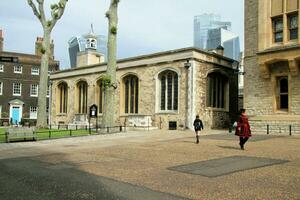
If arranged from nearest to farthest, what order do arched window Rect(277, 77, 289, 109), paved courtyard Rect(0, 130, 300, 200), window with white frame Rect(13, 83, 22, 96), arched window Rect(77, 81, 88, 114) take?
1. paved courtyard Rect(0, 130, 300, 200)
2. arched window Rect(277, 77, 289, 109)
3. arched window Rect(77, 81, 88, 114)
4. window with white frame Rect(13, 83, 22, 96)

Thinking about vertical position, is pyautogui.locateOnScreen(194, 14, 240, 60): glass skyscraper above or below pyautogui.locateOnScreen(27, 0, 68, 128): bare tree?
above

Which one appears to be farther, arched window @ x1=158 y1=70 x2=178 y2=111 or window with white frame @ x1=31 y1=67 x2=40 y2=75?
window with white frame @ x1=31 y1=67 x2=40 y2=75

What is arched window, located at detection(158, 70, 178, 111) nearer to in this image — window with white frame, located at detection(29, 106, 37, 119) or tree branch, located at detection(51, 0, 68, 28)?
tree branch, located at detection(51, 0, 68, 28)

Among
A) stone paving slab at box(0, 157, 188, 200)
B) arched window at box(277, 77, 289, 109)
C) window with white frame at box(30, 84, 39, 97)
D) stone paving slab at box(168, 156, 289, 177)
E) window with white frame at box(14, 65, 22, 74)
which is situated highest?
window with white frame at box(14, 65, 22, 74)

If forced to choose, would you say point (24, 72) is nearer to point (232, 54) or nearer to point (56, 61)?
point (56, 61)

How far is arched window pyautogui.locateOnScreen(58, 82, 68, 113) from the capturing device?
136 feet

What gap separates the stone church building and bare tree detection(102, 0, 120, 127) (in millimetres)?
3970

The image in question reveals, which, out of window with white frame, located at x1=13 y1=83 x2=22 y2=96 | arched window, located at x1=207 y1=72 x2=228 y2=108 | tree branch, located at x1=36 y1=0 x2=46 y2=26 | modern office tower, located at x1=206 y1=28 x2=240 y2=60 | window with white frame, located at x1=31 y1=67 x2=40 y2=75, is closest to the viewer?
arched window, located at x1=207 y1=72 x2=228 y2=108

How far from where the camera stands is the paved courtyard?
6770mm

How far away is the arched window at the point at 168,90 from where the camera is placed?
2792 cm

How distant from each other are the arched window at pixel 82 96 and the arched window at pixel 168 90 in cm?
1171

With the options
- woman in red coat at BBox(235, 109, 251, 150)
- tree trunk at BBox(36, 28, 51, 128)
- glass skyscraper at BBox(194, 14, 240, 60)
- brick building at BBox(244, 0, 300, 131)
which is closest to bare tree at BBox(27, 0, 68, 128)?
tree trunk at BBox(36, 28, 51, 128)

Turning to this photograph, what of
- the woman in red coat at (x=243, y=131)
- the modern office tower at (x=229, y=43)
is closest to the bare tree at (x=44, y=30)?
the woman in red coat at (x=243, y=131)

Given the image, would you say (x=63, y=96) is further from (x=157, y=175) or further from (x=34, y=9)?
(x=157, y=175)
